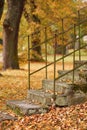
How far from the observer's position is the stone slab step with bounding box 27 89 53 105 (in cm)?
945

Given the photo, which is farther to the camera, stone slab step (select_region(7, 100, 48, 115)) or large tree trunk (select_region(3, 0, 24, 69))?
large tree trunk (select_region(3, 0, 24, 69))

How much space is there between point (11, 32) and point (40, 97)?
41.2 feet

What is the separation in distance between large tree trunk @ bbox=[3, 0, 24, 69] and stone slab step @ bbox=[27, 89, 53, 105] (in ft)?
35.2

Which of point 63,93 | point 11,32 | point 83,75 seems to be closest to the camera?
point 63,93

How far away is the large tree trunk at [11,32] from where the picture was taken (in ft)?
67.2

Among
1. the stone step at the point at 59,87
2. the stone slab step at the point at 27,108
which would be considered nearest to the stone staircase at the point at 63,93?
the stone step at the point at 59,87

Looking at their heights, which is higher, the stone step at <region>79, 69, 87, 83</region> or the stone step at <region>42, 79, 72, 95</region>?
the stone step at <region>79, 69, 87, 83</region>

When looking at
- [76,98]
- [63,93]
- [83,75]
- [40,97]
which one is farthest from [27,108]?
[83,75]

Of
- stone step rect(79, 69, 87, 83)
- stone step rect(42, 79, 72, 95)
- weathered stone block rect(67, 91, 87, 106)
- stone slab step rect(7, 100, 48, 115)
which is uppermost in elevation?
stone step rect(79, 69, 87, 83)

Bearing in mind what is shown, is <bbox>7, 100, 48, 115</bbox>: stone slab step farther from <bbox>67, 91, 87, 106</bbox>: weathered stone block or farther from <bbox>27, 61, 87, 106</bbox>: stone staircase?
<bbox>67, 91, 87, 106</bbox>: weathered stone block

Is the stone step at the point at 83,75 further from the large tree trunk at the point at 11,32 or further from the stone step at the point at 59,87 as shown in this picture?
the large tree trunk at the point at 11,32

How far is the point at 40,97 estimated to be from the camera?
9.60 metres

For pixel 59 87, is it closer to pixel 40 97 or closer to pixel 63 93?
pixel 63 93

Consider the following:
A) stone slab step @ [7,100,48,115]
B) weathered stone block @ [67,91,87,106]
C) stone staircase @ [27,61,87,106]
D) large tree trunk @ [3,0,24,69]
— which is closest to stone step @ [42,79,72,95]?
stone staircase @ [27,61,87,106]
